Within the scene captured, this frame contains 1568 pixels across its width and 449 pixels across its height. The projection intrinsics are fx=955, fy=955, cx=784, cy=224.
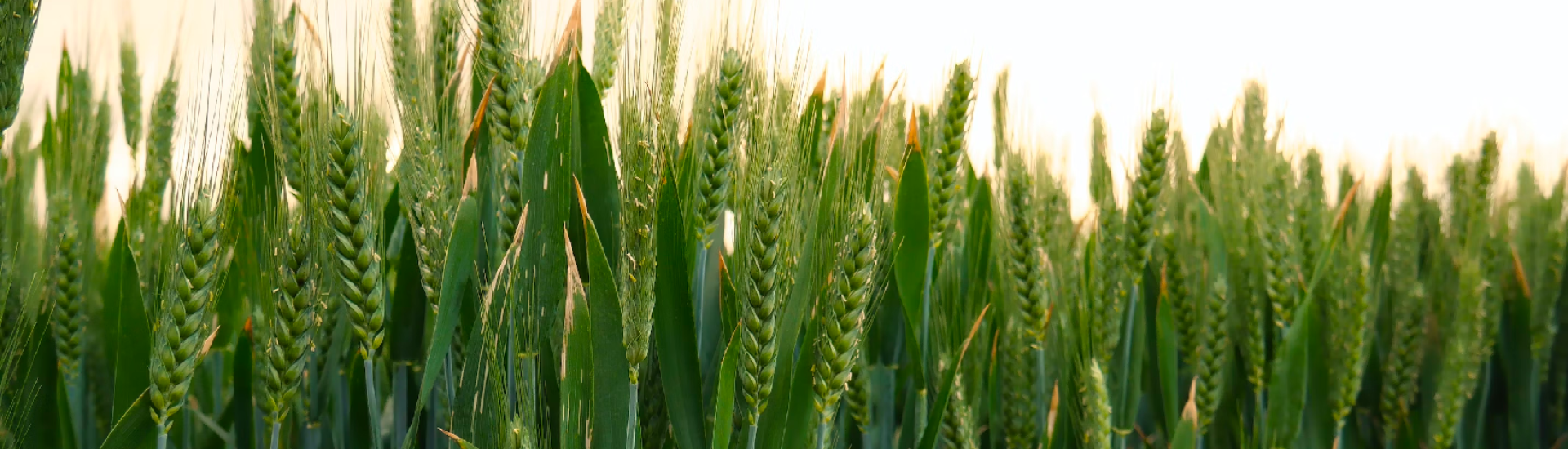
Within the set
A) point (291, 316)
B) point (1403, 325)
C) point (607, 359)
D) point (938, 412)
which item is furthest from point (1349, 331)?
point (291, 316)

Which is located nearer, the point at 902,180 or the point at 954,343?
A: the point at 902,180

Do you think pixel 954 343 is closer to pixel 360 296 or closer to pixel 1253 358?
pixel 1253 358

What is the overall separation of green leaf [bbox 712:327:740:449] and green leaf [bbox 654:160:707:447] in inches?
2.8

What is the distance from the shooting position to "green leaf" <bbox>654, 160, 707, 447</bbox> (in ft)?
3.11

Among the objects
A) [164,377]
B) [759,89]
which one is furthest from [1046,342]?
[164,377]

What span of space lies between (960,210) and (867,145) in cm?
52

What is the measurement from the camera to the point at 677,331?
0.97 meters

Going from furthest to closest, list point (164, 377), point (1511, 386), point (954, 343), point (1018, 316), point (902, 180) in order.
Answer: point (1511, 386) < point (1018, 316) < point (954, 343) < point (902, 180) < point (164, 377)

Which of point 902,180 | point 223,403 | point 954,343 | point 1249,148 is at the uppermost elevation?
point 1249,148

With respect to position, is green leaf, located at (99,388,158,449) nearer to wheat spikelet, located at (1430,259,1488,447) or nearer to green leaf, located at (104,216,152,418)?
green leaf, located at (104,216,152,418)

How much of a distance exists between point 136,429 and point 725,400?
600 millimetres

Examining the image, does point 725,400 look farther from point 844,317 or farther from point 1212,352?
point 1212,352

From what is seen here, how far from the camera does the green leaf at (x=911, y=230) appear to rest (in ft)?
4.09

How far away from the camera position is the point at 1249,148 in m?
2.20
